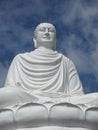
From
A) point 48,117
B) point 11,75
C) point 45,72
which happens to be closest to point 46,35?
point 45,72

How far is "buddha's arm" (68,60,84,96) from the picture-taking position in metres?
6.93

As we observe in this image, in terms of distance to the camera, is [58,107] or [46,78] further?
[46,78]

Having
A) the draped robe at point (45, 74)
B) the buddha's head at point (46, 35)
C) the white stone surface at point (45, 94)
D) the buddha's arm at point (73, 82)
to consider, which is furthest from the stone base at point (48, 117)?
the buddha's head at point (46, 35)

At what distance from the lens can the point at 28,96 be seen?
5848 millimetres

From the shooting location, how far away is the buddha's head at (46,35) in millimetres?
7559

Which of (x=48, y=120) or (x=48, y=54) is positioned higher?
(x=48, y=54)

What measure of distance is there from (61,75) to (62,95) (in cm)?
69

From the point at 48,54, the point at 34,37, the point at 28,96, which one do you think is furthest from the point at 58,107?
the point at 34,37

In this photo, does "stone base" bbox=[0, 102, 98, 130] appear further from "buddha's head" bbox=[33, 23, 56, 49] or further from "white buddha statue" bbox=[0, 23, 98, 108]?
"buddha's head" bbox=[33, 23, 56, 49]

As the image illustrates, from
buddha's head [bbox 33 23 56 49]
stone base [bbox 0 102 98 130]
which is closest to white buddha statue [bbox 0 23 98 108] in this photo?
buddha's head [bbox 33 23 56 49]

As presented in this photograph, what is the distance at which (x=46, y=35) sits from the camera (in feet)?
24.8

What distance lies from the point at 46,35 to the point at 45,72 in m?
0.78

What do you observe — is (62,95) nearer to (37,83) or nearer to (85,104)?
(37,83)

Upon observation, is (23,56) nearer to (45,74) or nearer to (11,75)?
(11,75)
